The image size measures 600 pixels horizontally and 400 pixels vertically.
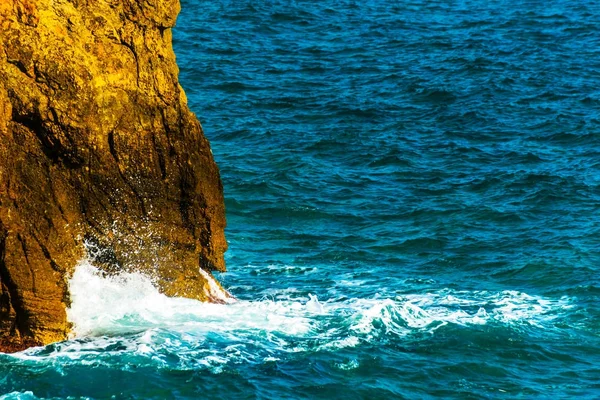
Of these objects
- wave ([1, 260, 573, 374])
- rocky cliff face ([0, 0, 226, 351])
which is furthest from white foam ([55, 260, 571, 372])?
rocky cliff face ([0, 0, 226, 351])

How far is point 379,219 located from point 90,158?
8474 mm

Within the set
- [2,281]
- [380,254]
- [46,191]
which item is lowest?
[380,254]

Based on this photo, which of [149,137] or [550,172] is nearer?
[149,137]

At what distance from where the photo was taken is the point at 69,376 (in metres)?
13.7

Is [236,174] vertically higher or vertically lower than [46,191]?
lower

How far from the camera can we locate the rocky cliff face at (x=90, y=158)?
1401 cm

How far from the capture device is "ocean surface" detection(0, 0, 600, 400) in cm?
1434

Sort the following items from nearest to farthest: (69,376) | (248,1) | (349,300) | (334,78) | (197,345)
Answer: (69,376)
(197,345)
(349,300)
(334,78)
(248,1)

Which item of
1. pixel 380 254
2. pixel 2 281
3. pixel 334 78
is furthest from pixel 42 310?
pixel 334 78

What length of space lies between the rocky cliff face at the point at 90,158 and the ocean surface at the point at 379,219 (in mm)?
487

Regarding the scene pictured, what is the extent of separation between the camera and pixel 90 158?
47.8 feet

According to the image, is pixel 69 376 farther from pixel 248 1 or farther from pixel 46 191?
pixel 248 1

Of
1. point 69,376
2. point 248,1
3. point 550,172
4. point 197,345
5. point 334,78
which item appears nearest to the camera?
point 69,376

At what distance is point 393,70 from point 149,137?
57.2 ft
